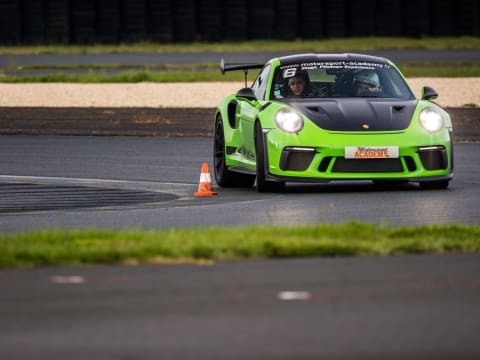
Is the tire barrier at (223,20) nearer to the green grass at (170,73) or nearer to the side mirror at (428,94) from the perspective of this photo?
the green grass at (170,73)

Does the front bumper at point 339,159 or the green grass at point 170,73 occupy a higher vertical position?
the front bumper at point 339,159

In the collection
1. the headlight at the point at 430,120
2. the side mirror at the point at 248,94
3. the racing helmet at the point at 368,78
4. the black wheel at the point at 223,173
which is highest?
the racing helmet at the point at 368,78

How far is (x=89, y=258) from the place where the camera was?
26.2 feet

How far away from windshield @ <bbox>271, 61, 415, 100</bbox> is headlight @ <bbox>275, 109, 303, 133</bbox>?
789mm

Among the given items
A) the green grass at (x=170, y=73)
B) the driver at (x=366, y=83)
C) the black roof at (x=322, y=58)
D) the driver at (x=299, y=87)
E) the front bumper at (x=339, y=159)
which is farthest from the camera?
the green grass at (x=170, y=73)

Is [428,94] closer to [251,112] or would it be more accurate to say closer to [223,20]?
[251,112]

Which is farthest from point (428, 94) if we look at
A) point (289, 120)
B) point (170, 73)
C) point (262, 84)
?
point (170, 73)

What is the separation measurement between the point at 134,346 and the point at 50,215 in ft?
20.2

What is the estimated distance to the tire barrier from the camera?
48344 millimetres

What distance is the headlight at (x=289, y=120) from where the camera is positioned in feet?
42.4

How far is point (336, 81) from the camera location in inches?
551

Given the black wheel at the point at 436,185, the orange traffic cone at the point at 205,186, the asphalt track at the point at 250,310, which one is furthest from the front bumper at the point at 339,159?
the asphalt track at the point at 250,310

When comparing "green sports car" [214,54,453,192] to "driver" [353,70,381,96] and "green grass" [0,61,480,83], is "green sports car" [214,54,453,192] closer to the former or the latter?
"driver" [353,70,381,96]

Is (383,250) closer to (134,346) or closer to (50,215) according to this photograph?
(134,346)
